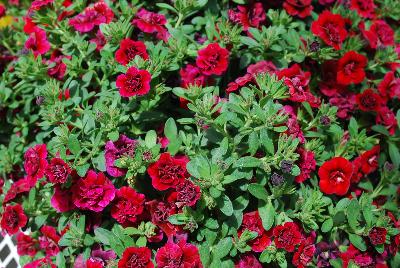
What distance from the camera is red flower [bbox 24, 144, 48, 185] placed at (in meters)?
1.91

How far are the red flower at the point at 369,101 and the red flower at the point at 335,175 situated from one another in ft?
1.38

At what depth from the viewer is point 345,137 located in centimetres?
232

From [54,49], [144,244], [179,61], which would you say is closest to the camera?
[144,244]

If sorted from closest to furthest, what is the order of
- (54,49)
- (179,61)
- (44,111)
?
(44,111), (179,61), (54,49)

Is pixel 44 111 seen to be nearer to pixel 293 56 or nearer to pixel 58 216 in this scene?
pixel 58 216

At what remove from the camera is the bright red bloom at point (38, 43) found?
2.37 m

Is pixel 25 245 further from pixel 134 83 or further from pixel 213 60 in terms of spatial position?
pixel 213 60

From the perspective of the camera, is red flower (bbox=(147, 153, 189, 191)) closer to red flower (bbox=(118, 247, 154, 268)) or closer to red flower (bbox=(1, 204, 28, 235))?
red flower (bbox=(118, 247, 154, 268))

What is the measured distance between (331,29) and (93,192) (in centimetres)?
135

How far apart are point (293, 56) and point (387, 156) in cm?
70

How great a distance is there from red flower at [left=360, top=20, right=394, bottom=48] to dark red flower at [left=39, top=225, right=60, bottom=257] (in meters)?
1.81

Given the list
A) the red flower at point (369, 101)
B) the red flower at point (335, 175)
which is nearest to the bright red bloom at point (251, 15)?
the red flower at point (369, 101)

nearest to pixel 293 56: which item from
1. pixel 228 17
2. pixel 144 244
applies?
pixel 228 17

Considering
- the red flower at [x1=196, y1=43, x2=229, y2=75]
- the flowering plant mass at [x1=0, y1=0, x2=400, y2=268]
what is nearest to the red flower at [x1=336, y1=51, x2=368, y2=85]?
the flowering plant mass at [x1=0, y1=0, x2=400, y2=268]
